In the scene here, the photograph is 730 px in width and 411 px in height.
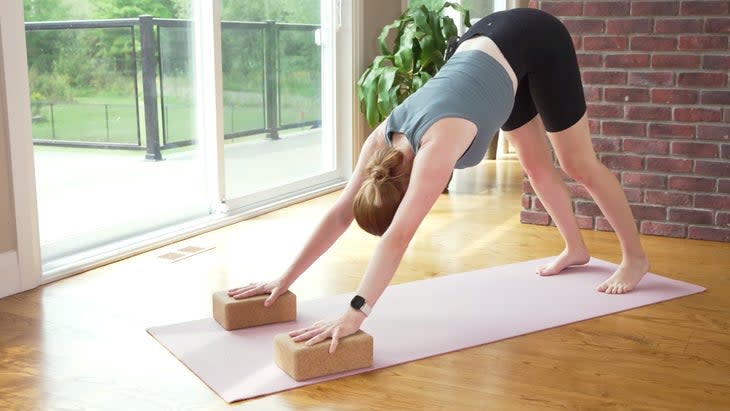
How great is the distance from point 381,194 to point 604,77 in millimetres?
1911

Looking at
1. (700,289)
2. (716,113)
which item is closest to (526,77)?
(700,289)

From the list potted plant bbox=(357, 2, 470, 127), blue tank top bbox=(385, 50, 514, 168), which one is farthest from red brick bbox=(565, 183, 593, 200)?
blue tank top bbox=(385, 50, 514, 168)

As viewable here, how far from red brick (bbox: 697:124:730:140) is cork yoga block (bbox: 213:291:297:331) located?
194 centimetres

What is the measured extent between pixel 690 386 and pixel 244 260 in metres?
1.73

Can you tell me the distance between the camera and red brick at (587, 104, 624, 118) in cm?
359

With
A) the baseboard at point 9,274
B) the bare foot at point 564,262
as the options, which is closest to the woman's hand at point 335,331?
the bare foot at point 564,262

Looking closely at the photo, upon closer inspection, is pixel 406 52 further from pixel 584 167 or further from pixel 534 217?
pixel 584 167

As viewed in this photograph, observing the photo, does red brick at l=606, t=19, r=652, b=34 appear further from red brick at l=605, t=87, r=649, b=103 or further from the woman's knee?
the woman's knee

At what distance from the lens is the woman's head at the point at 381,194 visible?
2.02 m

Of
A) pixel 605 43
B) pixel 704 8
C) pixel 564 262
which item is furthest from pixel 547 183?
pixel 704 8

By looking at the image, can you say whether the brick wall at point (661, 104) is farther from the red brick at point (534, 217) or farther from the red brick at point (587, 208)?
the red brick at point (534, 217)

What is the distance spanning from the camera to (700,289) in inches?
110

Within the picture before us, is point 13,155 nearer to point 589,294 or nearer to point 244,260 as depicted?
point 244,260

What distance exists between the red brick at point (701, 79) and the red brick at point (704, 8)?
23cm
